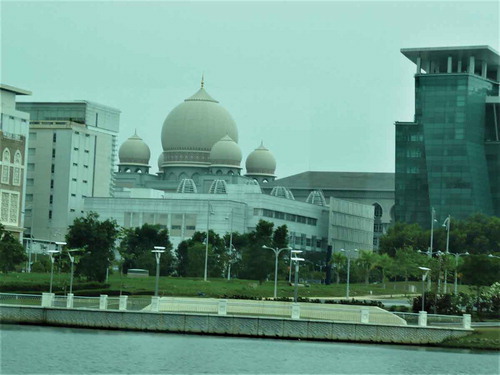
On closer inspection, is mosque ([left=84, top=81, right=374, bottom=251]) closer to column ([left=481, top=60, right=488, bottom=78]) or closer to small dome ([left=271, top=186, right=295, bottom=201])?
small dome ([left=271, top=186, right=295, bottom=201])

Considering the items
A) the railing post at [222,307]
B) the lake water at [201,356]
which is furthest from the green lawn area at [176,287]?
the lake water at [201,356]

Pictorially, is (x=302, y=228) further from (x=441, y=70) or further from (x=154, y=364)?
(x=154, y=364)

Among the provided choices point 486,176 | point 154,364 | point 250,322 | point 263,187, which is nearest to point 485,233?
point 486,176

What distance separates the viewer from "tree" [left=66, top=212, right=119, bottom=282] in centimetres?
9744

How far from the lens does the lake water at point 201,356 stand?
160 feet

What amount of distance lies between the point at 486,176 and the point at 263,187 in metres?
30.2

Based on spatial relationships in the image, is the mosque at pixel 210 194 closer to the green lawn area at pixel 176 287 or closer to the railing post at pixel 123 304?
the green lawn area at pixel 176 287

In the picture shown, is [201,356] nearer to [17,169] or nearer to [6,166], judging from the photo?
[6,166]

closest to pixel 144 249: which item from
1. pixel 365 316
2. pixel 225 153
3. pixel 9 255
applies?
pixel 9 255

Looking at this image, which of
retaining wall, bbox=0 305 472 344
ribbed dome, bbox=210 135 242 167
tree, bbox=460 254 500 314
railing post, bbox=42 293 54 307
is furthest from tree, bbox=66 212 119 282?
ribbed dome, bbox=210 135 242 167

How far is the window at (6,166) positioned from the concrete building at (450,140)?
183ft

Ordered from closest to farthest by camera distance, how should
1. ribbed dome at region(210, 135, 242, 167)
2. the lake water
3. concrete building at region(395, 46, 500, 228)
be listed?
1. the lake water
2. concrete building at region(395, 46, 500, 228)
3. ribbed dome at region(210, 135, 242, 167)

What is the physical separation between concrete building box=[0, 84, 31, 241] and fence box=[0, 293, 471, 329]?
79057mm

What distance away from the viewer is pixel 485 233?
507ft
